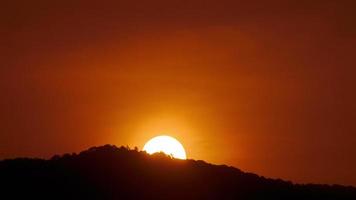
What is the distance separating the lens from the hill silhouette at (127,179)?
48.4m

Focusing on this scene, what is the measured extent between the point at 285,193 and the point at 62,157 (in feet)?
46.2

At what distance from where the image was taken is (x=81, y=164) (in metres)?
51.6

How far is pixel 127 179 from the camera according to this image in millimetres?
50219

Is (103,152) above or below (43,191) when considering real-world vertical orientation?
above

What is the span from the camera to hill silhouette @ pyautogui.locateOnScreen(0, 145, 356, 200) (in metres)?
48.4

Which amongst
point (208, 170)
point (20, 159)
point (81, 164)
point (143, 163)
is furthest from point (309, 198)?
point (20, 159)

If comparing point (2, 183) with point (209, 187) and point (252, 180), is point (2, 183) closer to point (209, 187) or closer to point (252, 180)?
point (209, 187)

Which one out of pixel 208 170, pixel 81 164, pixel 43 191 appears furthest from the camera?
pixel 208 170

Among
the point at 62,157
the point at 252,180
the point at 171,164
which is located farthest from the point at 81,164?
the point at 252,180

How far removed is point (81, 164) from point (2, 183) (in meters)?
4.85

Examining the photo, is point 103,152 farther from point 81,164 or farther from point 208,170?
point 208,170

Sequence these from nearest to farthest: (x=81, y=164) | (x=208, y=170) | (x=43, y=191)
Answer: (x=43, y=191) < (x=81, y=164) < (x=208, y=170)

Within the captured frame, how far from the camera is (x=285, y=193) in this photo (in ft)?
183

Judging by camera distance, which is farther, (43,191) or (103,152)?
(103,152)
